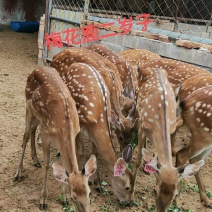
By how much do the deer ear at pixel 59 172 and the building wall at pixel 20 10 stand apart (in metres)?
13.2

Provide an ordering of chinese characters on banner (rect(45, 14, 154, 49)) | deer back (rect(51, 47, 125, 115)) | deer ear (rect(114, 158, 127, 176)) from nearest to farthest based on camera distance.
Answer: deer ear (rect(114, 158, 127, 176)) → deer back (rect(51, 47, 125, 115)) → chinese characters on banner (rect(45, 14, 154, 49))

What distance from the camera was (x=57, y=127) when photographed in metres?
3.71

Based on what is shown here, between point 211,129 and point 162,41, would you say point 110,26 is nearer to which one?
point 162,41

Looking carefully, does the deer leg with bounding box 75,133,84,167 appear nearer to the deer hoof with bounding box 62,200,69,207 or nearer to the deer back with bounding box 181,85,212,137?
the deer hoof with bounding box 62,200,69,207

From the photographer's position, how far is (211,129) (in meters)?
3.98

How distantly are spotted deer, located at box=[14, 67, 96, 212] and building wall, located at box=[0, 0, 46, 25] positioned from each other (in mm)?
11800

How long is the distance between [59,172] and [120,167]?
73 centimetres

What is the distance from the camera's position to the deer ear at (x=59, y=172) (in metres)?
3.26

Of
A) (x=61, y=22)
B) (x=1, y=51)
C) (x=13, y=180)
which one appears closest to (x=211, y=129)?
(x=13, y=180)

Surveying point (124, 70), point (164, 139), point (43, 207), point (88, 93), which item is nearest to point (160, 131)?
point (164, 139)

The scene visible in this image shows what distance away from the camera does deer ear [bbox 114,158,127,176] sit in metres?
3.67

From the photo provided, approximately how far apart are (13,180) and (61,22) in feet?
16.6

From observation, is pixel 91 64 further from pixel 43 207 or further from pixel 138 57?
pixel 43 207

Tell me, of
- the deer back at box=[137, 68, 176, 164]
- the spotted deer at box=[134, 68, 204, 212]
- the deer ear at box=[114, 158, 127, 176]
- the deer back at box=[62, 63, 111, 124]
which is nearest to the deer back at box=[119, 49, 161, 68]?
the spotted deer at box=[134, 68, 204, 212]
